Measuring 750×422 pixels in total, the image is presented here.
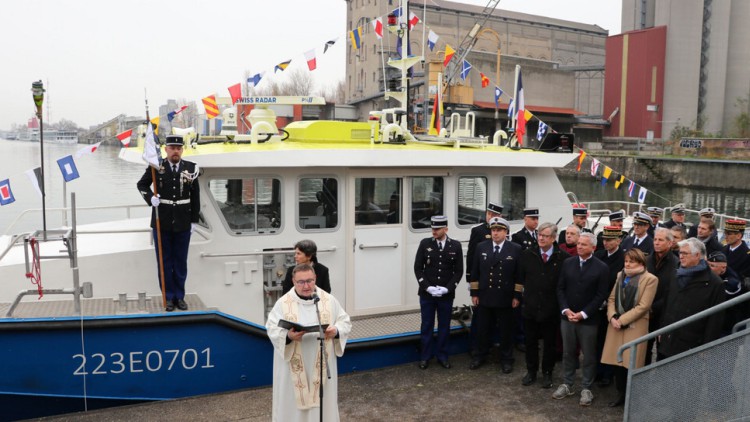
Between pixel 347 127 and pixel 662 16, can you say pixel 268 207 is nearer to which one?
pixel 347 127

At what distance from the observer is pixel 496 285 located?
5.96 metres

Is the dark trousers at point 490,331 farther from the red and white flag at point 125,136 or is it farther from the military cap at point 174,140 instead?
the red and white flag at point 125,136

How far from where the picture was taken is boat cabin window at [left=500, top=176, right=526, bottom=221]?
7402 mm

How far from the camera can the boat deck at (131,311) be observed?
530cm

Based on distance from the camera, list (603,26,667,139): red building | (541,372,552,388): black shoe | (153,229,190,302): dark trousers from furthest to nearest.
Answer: (603,26,667,139): red building < (541,372,552,388): black shoe < (153,229,190,302): dark trousers

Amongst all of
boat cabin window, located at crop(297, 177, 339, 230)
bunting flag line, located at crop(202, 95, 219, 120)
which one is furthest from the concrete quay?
bunting flag line, located at crop(202, 95, 219, 120)

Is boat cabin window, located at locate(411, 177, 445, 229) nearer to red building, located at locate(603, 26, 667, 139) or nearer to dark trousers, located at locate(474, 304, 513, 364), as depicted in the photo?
dark trousers, located at locate(474, 304, 513, 364)

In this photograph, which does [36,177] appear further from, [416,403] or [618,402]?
[618,402]

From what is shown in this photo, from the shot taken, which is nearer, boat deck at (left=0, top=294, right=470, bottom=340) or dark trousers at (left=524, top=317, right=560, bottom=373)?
boat deck at (left=0, top=294, right=470, bottom=340)

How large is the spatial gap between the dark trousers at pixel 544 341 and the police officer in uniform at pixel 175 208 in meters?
3.21

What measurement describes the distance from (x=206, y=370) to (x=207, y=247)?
1.24 metres

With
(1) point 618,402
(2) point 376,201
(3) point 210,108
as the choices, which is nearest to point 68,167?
(3) point 210,108

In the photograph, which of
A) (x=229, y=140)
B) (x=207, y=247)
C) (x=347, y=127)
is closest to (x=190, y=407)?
(x=207, y=247)

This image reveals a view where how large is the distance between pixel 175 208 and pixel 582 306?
369cm
